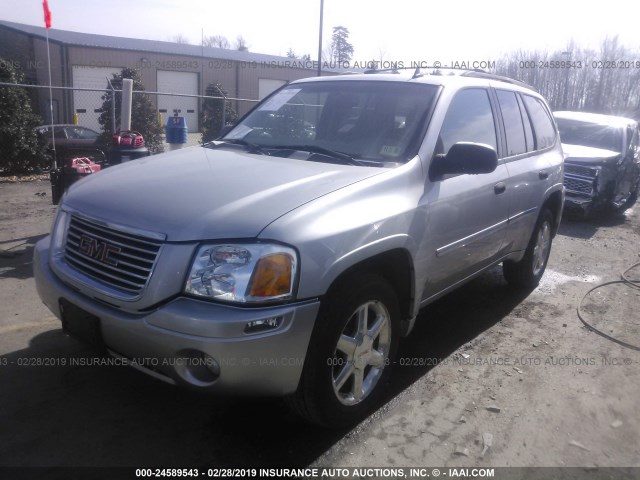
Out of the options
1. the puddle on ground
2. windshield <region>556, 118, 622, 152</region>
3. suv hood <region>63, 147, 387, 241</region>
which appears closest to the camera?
suv hood <region>63, 147, 387, 241</region>

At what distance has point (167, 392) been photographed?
11.0 ft

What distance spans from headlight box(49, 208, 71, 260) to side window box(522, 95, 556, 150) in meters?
4.00

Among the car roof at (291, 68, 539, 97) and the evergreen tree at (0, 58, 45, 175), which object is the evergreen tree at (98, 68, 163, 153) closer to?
the evergreen tree at (0, 58, 45, 175)

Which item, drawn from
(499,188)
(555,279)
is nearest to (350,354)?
(499,188)

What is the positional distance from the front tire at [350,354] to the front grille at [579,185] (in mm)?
7106

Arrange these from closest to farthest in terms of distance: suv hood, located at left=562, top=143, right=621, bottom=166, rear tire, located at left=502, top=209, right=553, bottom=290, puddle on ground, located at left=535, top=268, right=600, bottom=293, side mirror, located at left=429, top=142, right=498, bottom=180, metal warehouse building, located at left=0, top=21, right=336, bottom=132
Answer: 1. side mirror, located at left=429, top=142, right=498, bottom=180
2. rear tire, located at left=502, top=209, right=553, bottom=290
3. puddle on ground, located at left=535, top=268, right=600, bottom=293
4. suv hood, located at left=562, top=143, right=621, bottom=166
5. metal warehouse building, located at left=0, top=21, right=336, bottom=132

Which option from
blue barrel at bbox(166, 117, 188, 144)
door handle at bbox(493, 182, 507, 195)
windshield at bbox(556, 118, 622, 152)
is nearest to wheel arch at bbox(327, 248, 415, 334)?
door handle at bbox(493, 182, 507, 195)

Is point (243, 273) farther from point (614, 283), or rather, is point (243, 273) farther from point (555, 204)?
point (614, 283)

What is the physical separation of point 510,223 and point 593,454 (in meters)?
1.97

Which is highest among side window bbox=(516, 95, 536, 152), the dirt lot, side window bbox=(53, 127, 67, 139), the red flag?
the red flag

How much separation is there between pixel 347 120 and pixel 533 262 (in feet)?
8.82

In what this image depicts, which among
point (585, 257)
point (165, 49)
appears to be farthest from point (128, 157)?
point (165, 49)

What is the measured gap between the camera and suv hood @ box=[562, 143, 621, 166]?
9227mm

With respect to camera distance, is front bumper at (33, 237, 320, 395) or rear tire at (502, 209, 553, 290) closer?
front bumper at (33, 237, 320, 395)
